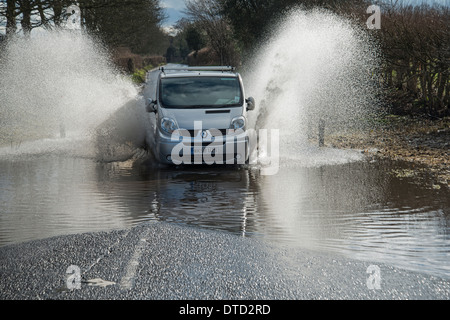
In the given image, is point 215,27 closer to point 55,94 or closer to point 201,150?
point 55,94

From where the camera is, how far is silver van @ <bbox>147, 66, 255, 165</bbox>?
448 inches

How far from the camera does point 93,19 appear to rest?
123 feet

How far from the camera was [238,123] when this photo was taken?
11758 mm

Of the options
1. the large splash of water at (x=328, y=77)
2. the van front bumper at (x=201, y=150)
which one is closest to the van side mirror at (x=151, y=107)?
the van front bumper at (x=201, y=150)

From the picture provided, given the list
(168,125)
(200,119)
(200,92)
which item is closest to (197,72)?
(200,92)

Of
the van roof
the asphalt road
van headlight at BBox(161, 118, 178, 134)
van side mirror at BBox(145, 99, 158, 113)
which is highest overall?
the van roof

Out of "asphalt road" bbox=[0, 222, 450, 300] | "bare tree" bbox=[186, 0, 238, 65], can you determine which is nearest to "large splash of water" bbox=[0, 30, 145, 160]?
"asphalt road" bbox=[0, 222, 450, 300]

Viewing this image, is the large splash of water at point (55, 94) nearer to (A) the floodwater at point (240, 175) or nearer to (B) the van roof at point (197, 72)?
(A) the floodwater at point (240, 175)

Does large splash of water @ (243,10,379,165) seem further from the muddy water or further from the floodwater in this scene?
the muddy water

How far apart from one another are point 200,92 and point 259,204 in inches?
174

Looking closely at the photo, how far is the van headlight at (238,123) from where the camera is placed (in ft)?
38.3

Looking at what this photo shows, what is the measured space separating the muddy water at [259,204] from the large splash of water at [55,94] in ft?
14.1

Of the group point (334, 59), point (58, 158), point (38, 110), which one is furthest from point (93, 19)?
point (58, 158)

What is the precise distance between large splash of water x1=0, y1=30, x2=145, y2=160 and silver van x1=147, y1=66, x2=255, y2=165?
3.18m
